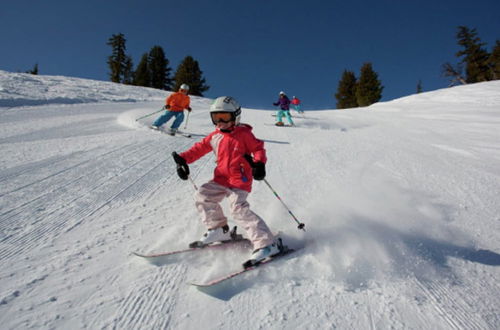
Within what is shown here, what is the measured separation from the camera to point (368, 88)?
42.3 metres

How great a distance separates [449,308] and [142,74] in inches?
1968

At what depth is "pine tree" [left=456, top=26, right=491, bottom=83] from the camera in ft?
125

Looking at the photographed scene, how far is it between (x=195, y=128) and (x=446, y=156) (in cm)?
792

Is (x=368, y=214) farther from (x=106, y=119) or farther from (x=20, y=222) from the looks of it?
(x=106, y=119)

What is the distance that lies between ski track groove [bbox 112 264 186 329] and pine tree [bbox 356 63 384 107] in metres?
46.0

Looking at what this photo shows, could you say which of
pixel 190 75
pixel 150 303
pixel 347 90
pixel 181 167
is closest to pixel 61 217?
pixel 181 167

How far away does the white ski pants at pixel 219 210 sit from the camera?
238 cm

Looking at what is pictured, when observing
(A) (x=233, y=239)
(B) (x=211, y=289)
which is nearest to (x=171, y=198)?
(A) (x=233, y=239)

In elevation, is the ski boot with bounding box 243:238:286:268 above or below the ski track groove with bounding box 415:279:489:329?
above

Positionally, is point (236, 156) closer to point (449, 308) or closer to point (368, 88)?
point (449, 308)

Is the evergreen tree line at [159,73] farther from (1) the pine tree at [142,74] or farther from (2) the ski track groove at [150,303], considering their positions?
(2) the ski track groove at [150,303]

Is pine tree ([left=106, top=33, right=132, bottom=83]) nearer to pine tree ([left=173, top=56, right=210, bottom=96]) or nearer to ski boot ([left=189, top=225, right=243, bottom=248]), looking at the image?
pine tree ([left=173, top=56, right=210, bottom=96])

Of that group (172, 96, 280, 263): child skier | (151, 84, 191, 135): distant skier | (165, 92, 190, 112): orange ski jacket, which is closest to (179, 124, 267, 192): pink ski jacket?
(172, 96, 280, 263): child skier

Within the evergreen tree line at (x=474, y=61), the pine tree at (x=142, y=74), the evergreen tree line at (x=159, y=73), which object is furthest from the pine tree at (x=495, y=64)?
the pine tree at (x=142, y=74)
